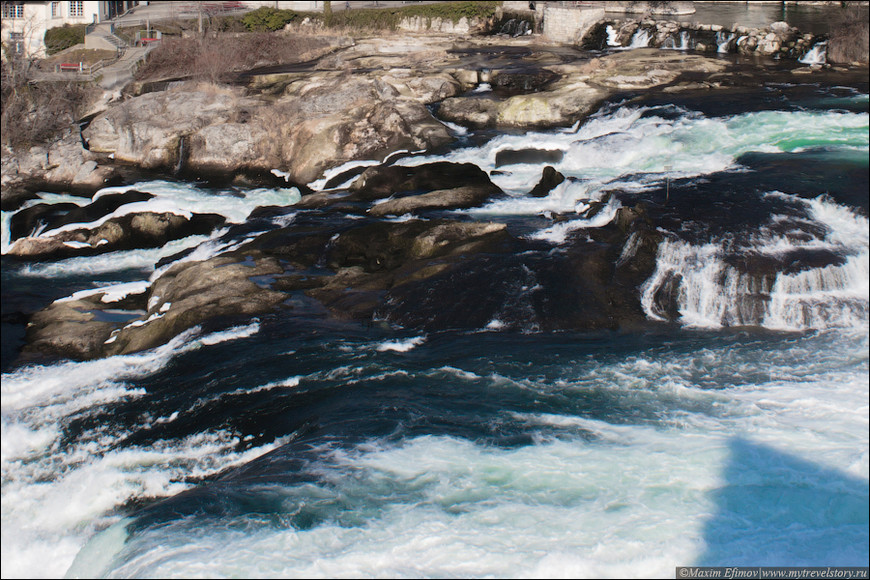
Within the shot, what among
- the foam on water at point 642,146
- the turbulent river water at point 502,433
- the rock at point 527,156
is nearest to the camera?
the turbulent river water at point 502,433

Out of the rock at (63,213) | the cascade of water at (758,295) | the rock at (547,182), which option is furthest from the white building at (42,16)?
the cascade of water at (758,295)

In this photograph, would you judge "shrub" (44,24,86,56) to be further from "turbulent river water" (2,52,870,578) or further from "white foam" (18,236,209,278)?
"turbulent river water" (2,52,870,578)

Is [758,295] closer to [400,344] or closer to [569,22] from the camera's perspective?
[400,344]

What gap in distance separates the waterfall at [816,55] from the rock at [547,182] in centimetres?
1523

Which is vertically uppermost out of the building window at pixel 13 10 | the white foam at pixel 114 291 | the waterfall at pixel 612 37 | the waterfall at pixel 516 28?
the building window at pixel 13 10

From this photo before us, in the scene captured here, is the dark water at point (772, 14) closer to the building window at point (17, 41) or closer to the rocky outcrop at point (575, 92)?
the rocky outcrop at point (575, 92)

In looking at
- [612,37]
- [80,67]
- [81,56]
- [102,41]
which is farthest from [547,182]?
[102,41]

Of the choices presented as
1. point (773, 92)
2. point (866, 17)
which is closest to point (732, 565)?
point (773, 92)

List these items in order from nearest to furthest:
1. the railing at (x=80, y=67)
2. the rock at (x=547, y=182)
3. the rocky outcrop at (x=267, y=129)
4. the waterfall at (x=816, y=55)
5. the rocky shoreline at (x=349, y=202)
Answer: the rocky shoreline at (x=349, y=202)
the rock at (x=547, y=182)
the rocky outcrop at (x=267, y=129)
the waterfall at (x=816, y=55)
the railing at (x=80, y=67)

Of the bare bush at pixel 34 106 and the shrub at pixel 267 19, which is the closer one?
the bare bush at pixel 34 106

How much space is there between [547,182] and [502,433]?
427 inches

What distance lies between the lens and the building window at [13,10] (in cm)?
4259

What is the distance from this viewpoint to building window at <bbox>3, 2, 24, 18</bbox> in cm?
4259

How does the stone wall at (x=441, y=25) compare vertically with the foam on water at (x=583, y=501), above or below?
above
